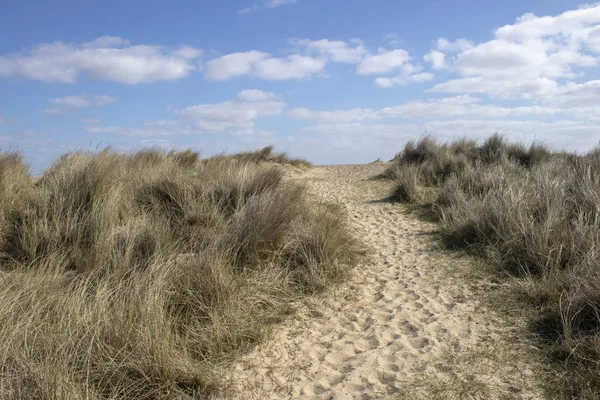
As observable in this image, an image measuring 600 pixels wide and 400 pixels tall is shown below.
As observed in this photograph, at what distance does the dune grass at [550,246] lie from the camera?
3268 millimetres

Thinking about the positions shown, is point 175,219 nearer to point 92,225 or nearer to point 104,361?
point 92,225

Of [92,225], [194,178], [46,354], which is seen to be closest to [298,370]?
[46,354]

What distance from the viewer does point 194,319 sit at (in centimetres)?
371

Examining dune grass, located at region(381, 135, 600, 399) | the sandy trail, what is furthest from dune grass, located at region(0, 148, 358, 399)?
dune grass, located at region(381, 135, 600, 399)

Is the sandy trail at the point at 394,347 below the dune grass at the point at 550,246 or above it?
below

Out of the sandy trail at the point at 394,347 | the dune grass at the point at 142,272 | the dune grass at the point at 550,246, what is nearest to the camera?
the dune grass at the point at 142,272

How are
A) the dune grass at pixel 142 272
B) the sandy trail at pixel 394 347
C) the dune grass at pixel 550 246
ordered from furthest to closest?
the dune grass at pixel 550 246
the sandy trail at pixel 394 347
the dune grass at pixel 142 272

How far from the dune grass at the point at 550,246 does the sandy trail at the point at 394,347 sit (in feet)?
1.10

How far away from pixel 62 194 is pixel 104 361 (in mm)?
3814

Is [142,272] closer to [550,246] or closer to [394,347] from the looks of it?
[394,347]

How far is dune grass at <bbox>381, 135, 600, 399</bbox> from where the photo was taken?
3268 mm

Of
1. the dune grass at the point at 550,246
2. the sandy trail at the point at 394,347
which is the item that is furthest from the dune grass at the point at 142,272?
the dune grass at the point at 550,246

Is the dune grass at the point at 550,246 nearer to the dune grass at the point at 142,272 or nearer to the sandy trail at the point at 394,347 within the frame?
the sandy trail at the point at 394,347

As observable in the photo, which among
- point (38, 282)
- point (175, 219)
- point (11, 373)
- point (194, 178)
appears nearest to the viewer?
point (11, 373)
